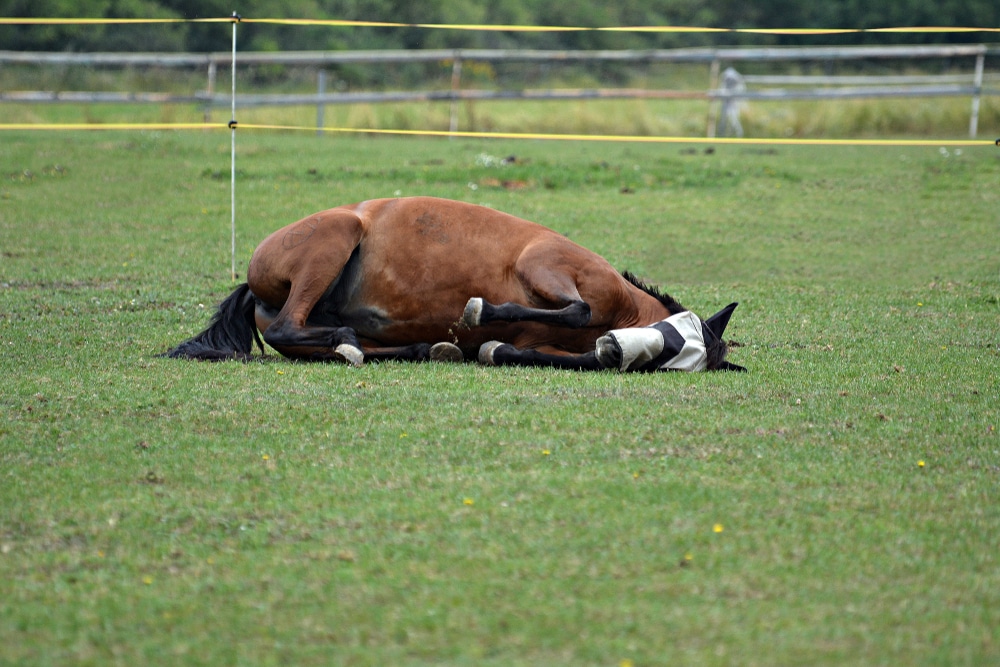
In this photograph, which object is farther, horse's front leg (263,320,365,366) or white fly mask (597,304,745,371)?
horse's front leg (263,320,365,366)

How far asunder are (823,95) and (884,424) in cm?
1631

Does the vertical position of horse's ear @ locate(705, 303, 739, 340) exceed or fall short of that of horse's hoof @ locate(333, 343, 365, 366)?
it exceeds it

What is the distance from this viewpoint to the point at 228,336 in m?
6.41

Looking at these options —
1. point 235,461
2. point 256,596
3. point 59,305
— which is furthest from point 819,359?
point 59,305

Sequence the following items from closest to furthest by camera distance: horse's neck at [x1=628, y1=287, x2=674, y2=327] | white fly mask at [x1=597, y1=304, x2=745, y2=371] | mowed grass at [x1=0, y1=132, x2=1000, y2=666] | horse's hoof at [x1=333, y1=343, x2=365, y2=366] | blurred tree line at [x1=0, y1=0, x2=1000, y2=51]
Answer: mowed grass at [x1=0, y1=132, x2=1000, y2=666]
white fly mask at [x1=597, y1=304, x2=745, y2=371]
horse's hoof at [x1=333, y1=343, x2=365, y2=366]
horse's neck at [x1=628, y1=287, x2=674, y2=327]
blurred tree line at [x1=0, y1=0, x2=1000, y2=51]

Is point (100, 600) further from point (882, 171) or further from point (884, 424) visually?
point (882, 171)

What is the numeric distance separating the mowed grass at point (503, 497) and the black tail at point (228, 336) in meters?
0.22

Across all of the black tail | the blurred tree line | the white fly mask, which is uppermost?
the blurred tree line

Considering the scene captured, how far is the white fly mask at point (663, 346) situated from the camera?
18.9ft

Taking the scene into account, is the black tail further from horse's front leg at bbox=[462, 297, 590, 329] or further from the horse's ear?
the horse's ear

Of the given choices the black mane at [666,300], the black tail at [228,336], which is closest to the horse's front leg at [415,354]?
the black tail at [228,336]

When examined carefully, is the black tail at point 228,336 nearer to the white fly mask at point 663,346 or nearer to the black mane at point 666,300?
the white fly mask at point 663,346

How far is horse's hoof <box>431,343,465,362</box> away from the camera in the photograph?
6.08 meters

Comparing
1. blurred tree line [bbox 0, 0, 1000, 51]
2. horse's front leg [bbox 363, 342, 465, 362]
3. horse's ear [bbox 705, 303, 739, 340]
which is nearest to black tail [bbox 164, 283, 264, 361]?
horse's front leg [bbox 363, 342, 465, 362]
